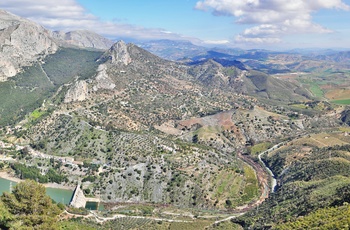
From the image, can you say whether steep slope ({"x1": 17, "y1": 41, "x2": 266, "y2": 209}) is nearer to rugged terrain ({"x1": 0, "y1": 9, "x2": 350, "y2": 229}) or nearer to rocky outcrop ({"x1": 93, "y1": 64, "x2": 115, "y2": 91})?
rugged terrain ({"x1": 0, "y1": 9, "x2": 350, "y2": 229})

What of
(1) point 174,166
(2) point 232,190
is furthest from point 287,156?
(1) point 174,166

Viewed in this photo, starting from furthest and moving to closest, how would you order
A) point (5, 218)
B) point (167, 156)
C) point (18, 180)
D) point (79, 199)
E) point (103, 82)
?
point (103, 82)
point (167, 156)
point (18, 180)
point (79, 199)
point (5, 218)

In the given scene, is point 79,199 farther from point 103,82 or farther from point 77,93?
point 103,82

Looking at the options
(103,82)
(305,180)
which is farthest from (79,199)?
(103,82)

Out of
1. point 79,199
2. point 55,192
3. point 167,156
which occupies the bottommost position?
point 55,192

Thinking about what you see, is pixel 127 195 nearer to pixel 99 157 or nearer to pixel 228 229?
pixel 99 157

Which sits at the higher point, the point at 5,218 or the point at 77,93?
the point at 77,93

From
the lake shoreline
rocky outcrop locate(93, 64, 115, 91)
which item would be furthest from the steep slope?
rocky outcrop locate(93, 64, 115, 91)
